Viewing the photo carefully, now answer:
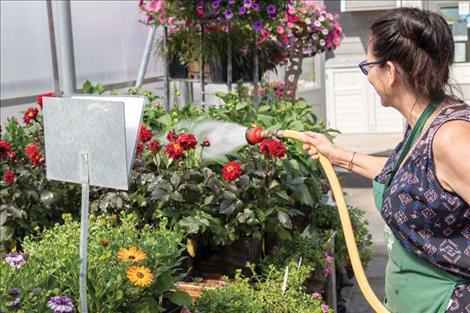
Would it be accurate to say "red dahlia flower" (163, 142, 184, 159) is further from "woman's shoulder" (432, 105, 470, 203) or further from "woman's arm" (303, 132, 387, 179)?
"woman's shoulder" (432, 105, 470, 203)

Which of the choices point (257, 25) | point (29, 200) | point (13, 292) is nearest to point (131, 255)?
point (13, 292)

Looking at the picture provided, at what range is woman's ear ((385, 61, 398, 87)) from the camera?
6.37ft

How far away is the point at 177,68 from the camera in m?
5.21

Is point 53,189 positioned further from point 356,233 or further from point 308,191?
point 356,233

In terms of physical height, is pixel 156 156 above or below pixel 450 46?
below

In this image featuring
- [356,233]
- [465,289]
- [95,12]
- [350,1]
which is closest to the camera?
[465,289]

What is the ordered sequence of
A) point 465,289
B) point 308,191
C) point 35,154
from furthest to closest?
point 308,191 → point 35,154 → point 465,289

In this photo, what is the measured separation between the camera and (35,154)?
3.30 metres

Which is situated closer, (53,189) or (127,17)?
(53,189)

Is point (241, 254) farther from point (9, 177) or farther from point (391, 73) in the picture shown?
point (391, 73)

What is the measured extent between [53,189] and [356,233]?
1.78 m

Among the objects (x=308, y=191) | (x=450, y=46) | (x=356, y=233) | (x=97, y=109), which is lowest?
(x=356, y=233)

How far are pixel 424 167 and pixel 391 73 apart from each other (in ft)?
0.85

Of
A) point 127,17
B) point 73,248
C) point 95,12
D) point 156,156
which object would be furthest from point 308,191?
point 127,17
